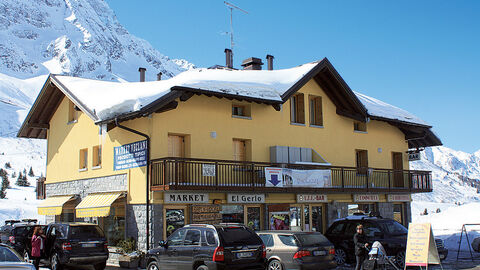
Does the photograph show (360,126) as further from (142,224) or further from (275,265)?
(275,265)

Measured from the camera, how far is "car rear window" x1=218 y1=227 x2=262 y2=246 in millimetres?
13625

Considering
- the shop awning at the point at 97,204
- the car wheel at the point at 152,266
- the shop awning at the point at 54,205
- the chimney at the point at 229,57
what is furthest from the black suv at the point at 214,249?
the chimney at the point at 229,57

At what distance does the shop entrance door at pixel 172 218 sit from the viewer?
20.3 m

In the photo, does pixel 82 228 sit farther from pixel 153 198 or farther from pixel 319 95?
pixel 319 95

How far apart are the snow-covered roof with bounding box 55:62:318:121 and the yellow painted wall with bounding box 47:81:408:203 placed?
35.6 inches

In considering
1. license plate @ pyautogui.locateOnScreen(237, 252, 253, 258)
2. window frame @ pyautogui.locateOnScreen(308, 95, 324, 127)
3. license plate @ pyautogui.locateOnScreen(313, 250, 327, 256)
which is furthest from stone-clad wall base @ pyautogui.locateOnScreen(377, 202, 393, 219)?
license plate @ pyautogui.locateOnScreen(237, 252, 253, 258)

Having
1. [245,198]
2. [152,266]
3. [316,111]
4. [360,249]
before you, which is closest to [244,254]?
[152,266]

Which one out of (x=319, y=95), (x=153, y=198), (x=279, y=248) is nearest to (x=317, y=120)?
(x=319, y=95)

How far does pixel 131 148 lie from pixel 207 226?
8.39 metres

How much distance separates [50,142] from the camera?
28344 millimetres

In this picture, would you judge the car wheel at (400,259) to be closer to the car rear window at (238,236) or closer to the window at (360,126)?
the car rear window at (238,236)

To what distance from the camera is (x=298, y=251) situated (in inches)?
595

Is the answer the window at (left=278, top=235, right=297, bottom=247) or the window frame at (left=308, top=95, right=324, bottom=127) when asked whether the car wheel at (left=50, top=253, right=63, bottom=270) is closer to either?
the window at (left=278, top=235, right=297, bottom=247)

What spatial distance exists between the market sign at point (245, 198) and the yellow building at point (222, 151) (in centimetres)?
5
